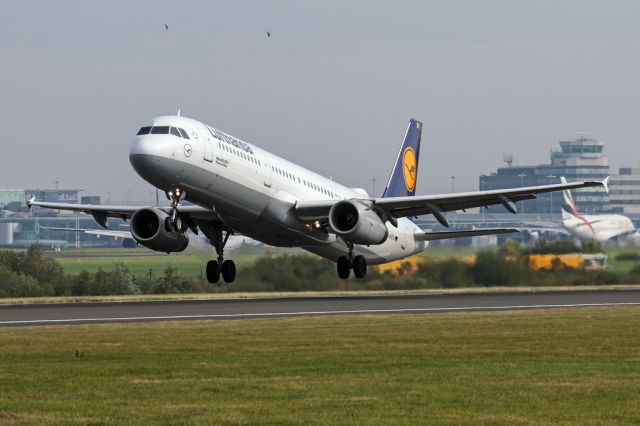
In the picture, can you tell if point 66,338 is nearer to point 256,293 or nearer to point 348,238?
point 348,238

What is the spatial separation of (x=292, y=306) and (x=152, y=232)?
6.61 metres

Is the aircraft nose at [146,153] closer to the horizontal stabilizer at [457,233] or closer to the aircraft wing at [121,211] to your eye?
the aircraft wing at [121,211]

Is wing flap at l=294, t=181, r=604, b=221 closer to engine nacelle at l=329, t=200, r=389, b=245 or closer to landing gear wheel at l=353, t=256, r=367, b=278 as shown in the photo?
engine nacelle at l=329, t=200, r=389, b=245

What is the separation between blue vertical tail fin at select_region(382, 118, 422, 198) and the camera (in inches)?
2416

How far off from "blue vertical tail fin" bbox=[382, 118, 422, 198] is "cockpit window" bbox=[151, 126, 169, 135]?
22258 mm

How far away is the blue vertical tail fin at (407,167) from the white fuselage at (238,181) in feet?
28.9

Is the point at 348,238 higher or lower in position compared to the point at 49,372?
A: higher

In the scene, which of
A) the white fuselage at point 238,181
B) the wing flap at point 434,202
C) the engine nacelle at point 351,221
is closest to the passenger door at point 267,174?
the white fuselage at point 238,181

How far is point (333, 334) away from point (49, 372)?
10.8 m

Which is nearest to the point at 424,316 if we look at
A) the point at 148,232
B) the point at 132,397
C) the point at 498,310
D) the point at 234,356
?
the point at 498,310

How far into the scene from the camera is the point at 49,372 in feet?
80.2

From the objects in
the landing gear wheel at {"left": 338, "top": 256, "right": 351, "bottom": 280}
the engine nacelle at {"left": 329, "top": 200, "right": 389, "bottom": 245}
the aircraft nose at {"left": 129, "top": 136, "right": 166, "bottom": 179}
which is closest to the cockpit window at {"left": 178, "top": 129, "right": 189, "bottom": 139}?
the aircraft nose at {"left": 129, "top": 136, "right": 166, "bottom": 179}

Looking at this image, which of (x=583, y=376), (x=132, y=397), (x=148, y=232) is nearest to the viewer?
(x=132, y=397)

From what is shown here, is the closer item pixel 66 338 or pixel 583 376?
pixel 583 376
